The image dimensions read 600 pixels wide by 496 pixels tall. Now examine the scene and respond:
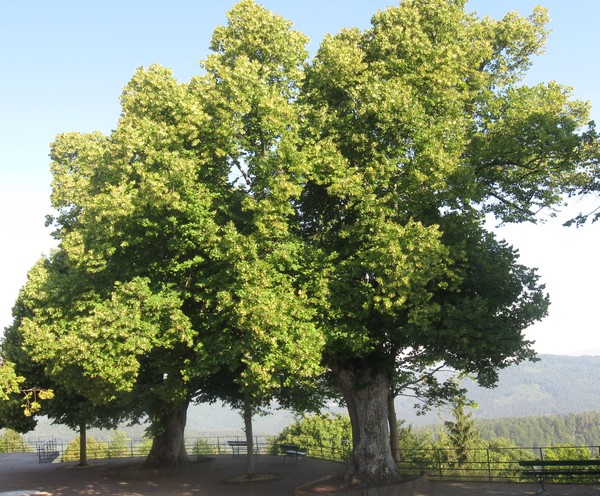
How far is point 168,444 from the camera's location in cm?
3334

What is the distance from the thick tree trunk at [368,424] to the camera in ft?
73.3

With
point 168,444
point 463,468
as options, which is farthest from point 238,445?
point 463,468

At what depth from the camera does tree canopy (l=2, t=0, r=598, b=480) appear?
20000mm

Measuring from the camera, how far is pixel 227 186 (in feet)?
76.8

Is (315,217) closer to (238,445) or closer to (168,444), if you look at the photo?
(168,444)

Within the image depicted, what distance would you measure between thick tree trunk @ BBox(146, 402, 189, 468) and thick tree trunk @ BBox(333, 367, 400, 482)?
1261 cm

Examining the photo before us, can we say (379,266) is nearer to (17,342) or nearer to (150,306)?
(150,306)

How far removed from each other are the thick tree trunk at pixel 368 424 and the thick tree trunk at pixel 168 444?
41.4 feet

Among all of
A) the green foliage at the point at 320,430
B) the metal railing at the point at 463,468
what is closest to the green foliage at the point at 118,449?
the green foliage at the point at 320,430

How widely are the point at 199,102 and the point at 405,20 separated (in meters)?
8.77

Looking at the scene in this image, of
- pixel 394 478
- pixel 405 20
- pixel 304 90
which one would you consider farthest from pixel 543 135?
pixel 394 478

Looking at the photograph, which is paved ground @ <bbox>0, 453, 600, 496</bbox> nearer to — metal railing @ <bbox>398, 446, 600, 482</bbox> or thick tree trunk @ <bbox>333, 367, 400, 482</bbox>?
metal railing @ <bbox>398, 446, 600, 482</bbox>

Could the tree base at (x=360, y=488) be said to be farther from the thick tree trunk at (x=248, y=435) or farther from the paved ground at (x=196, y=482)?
the thick tree trunk at (x=248, y=435)

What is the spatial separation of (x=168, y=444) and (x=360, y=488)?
15.8 meters
